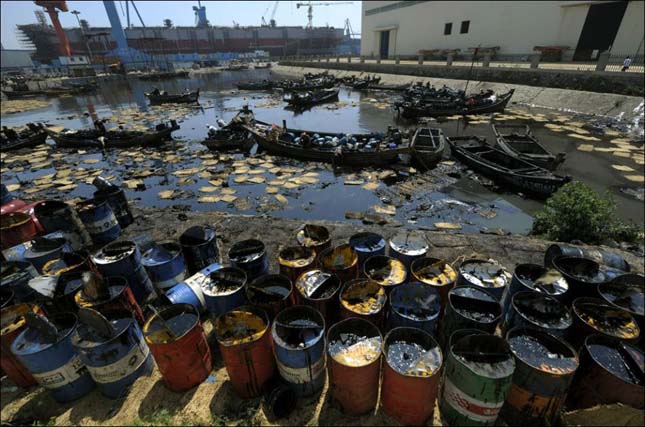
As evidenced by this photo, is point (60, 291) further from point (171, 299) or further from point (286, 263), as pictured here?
point (286, 263)

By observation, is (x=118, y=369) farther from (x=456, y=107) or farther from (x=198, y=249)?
(x=456, y=107)

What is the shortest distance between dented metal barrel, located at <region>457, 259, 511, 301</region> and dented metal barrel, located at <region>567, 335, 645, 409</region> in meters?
1.35

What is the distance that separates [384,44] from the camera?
7269 centimetres

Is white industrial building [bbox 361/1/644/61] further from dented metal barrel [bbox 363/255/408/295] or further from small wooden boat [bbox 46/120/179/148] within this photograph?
small wooden boat [bbox 46/120/179/148]

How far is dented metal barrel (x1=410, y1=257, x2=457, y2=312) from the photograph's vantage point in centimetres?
527

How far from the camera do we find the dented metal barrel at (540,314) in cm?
430

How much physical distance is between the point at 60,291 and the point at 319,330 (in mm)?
5056

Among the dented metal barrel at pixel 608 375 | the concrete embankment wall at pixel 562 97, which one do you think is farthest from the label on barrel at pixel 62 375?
the concrete embankment wall at pixel 562 97

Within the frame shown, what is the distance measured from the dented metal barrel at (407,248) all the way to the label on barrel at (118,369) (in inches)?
201

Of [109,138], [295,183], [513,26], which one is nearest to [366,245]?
[295,183]

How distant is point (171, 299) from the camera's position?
17.6 feet

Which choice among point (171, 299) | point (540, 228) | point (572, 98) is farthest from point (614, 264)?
point (572, 98)

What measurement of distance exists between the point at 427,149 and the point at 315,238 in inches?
575

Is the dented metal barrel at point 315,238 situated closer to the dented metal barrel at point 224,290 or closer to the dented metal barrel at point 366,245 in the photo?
the dented metal barrel at point 366,245
